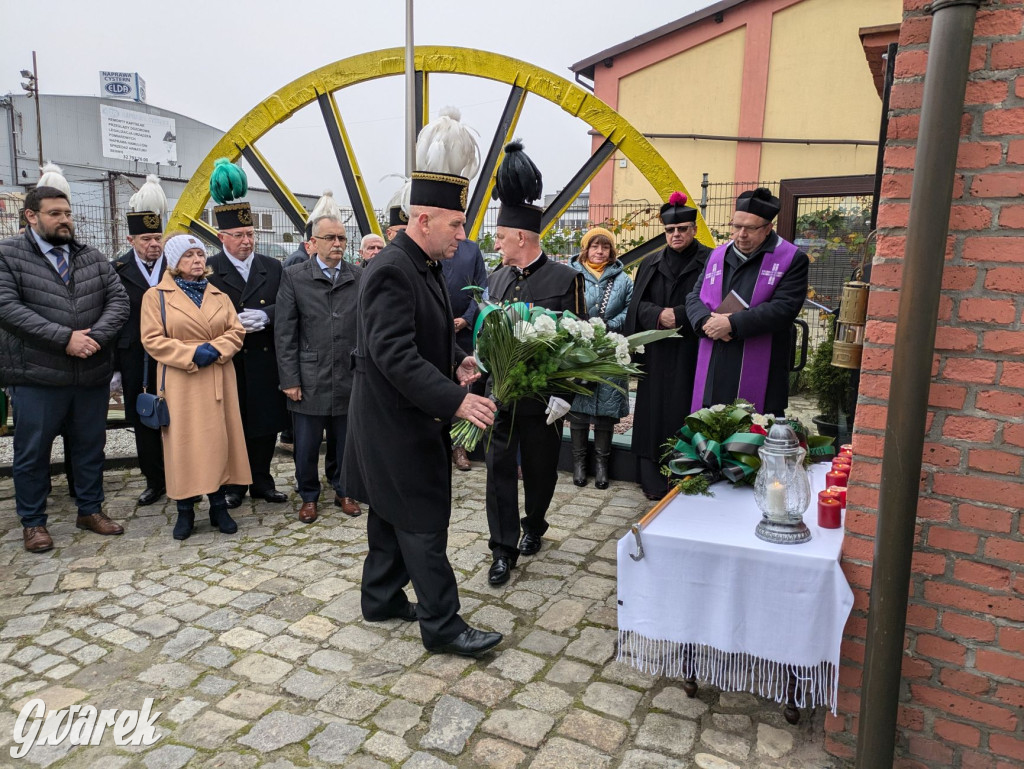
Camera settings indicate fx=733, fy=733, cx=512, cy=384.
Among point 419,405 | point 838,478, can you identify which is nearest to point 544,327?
point 419,405

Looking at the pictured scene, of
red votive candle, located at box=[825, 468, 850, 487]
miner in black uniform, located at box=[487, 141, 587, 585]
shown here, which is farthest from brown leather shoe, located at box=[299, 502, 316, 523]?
red votive candle, located at box=[825, 468, 850, 487]

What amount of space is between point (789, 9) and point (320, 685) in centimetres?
1657

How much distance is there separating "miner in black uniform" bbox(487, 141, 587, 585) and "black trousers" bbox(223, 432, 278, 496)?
1.93m

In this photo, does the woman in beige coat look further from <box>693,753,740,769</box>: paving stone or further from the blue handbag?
<box>693,753,740,769</box>: paving stone

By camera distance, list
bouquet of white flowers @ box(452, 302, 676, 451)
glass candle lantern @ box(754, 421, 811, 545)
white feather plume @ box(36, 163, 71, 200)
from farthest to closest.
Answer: white feather plume @ box(36, 163, 71, 200)
bouquet of white flowers @ box(452, 302, 676, 451)
glass candle lantern @ box(754, 421, 811, 545)

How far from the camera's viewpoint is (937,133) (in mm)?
1873

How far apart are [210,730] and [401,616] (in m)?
1.00

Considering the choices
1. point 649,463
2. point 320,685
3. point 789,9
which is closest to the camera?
point 320,685

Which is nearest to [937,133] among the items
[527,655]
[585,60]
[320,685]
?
[527,655]

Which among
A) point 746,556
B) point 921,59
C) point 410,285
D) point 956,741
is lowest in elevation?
point 956,741

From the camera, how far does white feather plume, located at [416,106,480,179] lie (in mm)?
3016

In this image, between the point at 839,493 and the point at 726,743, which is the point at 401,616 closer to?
the point at 726,743

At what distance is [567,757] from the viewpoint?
94.7 inches

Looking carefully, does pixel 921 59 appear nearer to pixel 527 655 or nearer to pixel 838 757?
pixel 838 757
